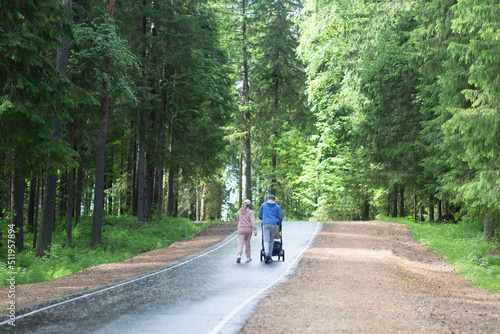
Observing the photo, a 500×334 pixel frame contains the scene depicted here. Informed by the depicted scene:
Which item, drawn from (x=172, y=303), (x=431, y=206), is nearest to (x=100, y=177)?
(x=172, y=303)

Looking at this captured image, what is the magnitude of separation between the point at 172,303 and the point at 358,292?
4.13m

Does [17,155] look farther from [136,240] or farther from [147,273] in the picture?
[136,240]

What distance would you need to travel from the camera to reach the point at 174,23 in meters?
24.2

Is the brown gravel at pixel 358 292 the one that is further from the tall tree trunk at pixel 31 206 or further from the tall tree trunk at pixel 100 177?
the tall tree trunk at pixel 31 206

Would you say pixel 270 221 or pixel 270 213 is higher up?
pixel 270 213

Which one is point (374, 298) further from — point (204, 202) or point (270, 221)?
point (204, 202)

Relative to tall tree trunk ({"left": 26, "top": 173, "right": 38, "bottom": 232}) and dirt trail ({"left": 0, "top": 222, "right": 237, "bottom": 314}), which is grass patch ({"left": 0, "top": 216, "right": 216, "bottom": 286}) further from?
tall tree trunk ({"left": 26, "top": 173, "right": 38, "bottom": 232})

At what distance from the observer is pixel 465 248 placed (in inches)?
717

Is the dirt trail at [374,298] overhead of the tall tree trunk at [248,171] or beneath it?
beneath

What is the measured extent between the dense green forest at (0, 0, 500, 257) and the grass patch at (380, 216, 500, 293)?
3.86 ft

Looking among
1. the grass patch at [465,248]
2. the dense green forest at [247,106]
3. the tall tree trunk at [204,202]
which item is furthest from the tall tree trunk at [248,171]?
the grass patch at [465,248]

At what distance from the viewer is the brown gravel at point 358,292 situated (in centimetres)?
695

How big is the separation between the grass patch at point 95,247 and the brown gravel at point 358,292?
35.8 inches

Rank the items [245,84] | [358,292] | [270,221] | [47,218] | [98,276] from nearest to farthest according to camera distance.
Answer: [358,292] → [98,276] → [270,221] → [47,218] → [245,84]
